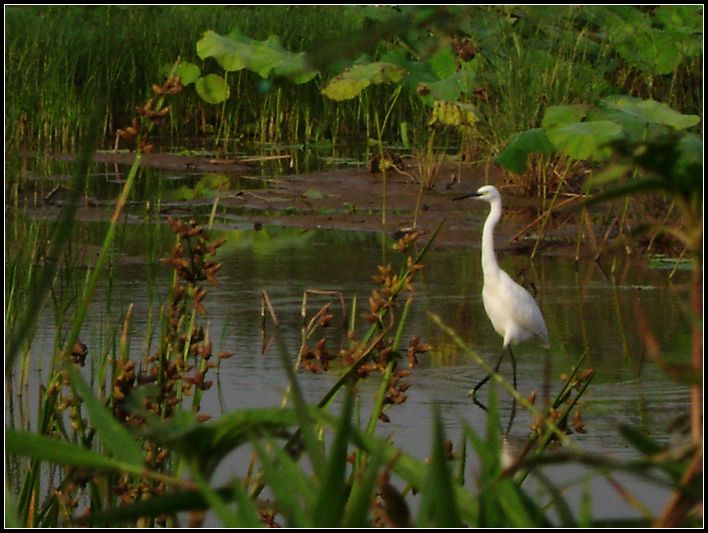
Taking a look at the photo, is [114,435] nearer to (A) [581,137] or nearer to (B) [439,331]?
(B) [439,331]

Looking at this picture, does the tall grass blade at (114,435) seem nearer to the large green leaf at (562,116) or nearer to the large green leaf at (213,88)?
the large green leaf at (562,116)

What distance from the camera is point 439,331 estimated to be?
6.21m

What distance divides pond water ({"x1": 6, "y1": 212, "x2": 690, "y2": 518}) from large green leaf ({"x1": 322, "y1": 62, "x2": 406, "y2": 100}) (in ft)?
7.08

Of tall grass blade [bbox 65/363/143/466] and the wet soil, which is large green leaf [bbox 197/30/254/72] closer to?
the wet soil

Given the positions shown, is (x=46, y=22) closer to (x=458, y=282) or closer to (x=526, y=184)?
(x=526, y=184)

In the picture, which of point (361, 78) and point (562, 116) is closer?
point (562, 116)

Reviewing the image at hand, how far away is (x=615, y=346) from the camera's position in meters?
5.89

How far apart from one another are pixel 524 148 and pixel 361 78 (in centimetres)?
270

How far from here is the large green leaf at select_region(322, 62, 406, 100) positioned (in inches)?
426

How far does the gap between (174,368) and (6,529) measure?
1087 mm

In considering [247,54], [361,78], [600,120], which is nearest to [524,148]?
[600,120]

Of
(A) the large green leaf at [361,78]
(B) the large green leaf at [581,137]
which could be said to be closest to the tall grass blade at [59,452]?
(B) the large green leaf at [581,137]

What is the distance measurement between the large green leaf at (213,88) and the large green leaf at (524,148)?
5.41 m

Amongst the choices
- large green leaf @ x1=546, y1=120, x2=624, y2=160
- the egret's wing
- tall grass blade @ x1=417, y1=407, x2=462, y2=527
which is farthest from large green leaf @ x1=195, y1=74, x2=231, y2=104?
tall grass blade @ x1=417, y1=407, x2=462, y2=527
